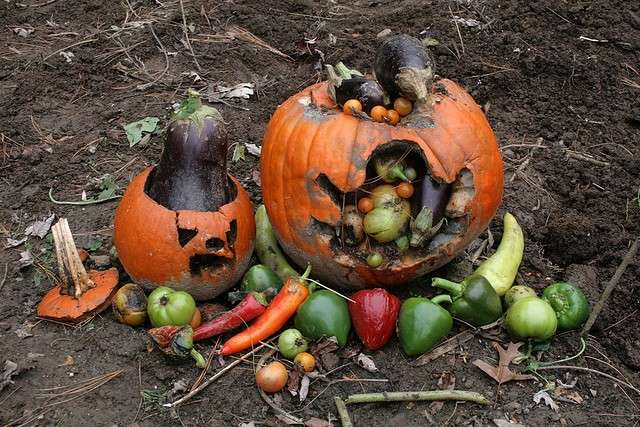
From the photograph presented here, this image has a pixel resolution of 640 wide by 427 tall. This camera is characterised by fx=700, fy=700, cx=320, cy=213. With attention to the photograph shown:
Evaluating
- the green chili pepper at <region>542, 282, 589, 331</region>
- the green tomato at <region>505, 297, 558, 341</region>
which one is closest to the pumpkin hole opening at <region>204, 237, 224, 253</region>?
the green tomato at <region>505, 297, 558, 341</region>

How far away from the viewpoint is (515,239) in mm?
4426

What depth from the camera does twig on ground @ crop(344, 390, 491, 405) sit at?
3469 millimetres

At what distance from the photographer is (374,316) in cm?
370

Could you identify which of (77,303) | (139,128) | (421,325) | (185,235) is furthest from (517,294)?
(139,128)

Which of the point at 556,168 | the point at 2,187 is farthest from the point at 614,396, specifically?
the point at 2,187

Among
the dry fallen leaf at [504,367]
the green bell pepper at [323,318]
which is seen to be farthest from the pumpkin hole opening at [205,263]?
the dry fallen leaf at [504,367]

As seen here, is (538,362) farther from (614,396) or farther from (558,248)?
(558,248)

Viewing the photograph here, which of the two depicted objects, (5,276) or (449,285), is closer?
(449,285)

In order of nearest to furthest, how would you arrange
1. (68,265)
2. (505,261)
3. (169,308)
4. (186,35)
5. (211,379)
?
(211,379) < (169,308) < (68,265) < (505,261) < (186,35)

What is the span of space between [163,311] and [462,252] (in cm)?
178

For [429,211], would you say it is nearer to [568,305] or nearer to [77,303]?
[568,305]

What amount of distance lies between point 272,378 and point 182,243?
0.94 m

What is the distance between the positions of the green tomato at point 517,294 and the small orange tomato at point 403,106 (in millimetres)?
1196

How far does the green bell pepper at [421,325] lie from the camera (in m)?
3.66
